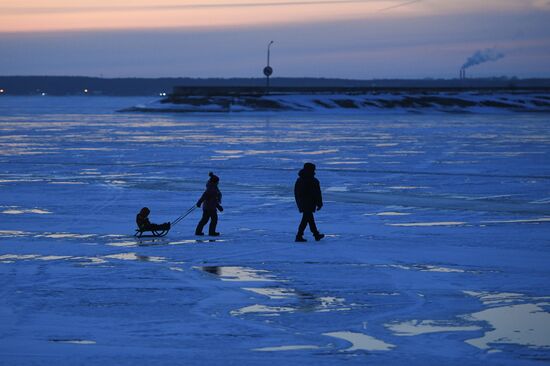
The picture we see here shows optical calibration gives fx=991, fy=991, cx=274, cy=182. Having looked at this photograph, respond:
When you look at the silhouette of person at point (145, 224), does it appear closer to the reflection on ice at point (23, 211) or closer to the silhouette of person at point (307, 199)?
the silhouette of person at point (307, 199)

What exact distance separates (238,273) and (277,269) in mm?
591

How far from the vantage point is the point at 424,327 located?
31.9 ft

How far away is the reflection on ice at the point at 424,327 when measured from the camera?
31.3 ft

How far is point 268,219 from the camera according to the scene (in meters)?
18.6

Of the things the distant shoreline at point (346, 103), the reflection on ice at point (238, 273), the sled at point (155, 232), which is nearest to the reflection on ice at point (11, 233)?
the sled at point (155, 232)

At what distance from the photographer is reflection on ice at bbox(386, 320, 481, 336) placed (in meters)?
9.54

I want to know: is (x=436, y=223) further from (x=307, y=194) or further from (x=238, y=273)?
(x=238, y=273)

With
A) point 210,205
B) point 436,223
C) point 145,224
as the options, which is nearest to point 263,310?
point 145,224

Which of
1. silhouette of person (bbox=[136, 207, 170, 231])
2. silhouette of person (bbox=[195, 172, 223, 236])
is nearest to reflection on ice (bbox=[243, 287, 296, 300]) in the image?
silhouette of person (bbox=[136, 207, 170, 231])

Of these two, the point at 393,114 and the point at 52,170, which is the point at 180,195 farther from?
the point at 393,114

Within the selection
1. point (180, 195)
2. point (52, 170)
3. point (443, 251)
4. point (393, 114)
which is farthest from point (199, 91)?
point (443, 251)

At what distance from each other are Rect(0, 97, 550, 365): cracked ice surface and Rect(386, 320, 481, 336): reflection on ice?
20 millimetres

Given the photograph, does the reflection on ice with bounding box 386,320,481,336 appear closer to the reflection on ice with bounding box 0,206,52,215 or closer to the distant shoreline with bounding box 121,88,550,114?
the reflection on ice with bounding box 0,206,52,215

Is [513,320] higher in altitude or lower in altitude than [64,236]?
higher
